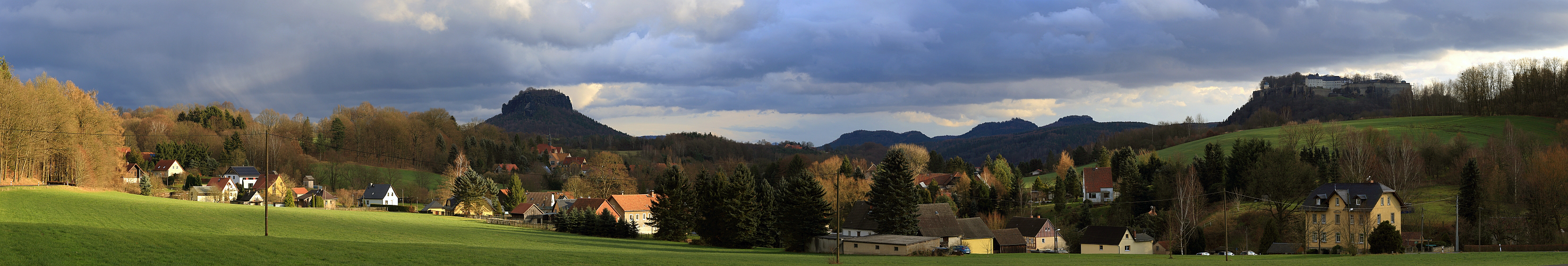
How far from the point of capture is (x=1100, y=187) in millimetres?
85812

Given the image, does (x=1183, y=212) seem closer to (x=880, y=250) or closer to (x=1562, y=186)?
(x=1562, y=186)

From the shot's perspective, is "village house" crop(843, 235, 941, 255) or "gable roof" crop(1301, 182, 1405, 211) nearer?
Answer: "village house" crop(843, 235, 941, 255)

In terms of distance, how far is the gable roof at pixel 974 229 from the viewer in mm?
53375

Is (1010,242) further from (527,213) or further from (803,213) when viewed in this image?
(527,213)

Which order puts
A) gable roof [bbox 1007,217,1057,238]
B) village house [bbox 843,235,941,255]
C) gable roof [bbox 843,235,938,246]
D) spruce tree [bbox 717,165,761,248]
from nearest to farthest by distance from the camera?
village house [bbox 843,235,941,255]
gable roof [bbox 843,235,938,246]
spruce tree [bbox 717,165,761,248]
gable roof [bbox 1007,217,1057,238]

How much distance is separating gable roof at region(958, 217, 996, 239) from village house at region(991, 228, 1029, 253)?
0.69 meters

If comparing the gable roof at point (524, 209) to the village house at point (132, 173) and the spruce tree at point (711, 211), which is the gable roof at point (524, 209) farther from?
the spruce tree at point (711, 211)

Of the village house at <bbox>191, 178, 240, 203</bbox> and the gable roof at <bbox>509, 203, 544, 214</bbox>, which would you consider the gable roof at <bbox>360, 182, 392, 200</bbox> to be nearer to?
the village house at <bbox>191, 178, 240, 203</bbox>

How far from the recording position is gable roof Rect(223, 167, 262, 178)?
100062 mm

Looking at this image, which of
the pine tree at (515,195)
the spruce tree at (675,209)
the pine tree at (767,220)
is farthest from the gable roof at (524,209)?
the pine tree at (767,220)

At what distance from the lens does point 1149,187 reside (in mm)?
73438

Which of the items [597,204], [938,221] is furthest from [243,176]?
[938,221]

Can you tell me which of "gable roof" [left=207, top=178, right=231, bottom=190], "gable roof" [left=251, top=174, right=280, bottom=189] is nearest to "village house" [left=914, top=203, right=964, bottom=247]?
"gable roof" [left=251, top=174, right=280, bottom=189]

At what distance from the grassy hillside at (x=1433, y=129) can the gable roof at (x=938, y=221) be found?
1810 inches
